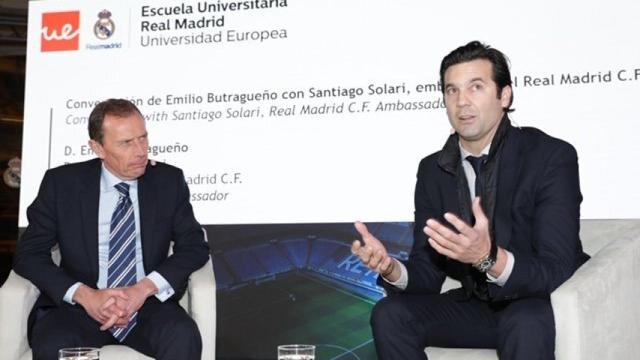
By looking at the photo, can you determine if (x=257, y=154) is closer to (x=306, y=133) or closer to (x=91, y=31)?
(x=306, y=133)

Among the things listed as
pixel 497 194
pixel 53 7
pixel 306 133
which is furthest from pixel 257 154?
pixel 497 194

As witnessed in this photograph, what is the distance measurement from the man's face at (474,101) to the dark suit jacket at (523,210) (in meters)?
0.08

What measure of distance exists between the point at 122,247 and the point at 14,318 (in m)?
0.51

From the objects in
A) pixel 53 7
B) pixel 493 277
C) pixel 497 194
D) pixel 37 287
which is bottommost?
pixel 37 287

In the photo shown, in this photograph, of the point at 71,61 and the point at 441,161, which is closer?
the point at 441,161

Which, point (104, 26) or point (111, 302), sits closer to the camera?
point (111, 302)

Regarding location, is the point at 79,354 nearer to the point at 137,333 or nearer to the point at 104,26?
the point at 137,333

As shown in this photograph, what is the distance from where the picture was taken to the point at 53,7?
516 cm

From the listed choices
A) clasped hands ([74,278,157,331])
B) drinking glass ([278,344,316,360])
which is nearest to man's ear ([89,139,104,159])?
clasped hands ([74,278,157,331])

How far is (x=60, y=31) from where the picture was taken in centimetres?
514

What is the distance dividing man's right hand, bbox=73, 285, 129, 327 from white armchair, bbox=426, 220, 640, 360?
3.90 feet

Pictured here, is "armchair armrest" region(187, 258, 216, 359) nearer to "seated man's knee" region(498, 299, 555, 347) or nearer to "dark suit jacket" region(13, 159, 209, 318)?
"dark suit jacket" region(13, 159, 209, 318)

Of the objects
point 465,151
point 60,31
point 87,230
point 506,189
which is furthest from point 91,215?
point 60,31

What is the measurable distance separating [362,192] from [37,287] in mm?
1893
